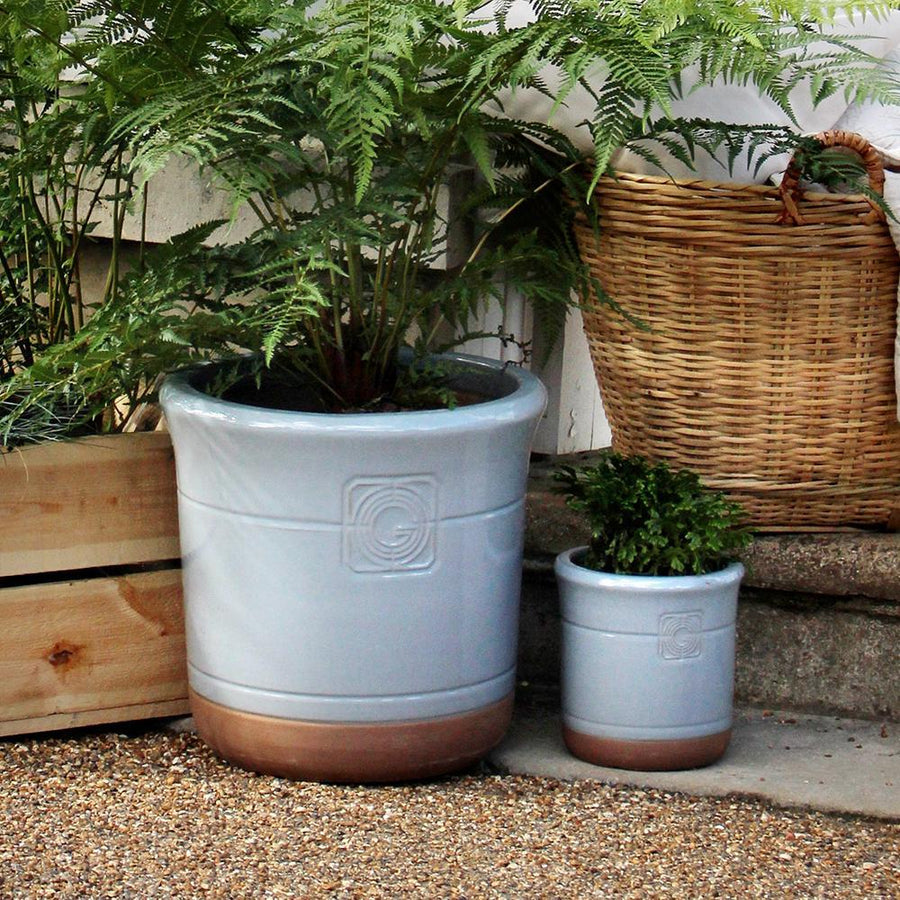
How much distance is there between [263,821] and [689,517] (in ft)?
2.17

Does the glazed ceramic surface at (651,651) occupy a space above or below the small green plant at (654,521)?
below

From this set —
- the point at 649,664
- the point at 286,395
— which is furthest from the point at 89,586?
the point at 649,664

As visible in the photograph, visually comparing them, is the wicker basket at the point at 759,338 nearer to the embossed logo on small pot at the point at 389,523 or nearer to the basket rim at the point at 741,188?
the basket rim at the point at 741,188

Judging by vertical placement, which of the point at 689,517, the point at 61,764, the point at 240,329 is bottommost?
the point at 61,764

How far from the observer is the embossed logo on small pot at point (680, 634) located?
1.83 meters

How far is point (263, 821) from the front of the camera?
1.74 metres

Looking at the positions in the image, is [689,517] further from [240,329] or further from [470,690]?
[240,329]

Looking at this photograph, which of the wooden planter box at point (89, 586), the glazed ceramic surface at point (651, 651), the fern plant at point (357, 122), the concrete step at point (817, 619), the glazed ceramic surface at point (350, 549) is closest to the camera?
the fern plant at point (357, 122)

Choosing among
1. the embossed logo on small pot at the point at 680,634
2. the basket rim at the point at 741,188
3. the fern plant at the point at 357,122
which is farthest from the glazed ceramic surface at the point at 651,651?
the basket rim at the point at 741,188

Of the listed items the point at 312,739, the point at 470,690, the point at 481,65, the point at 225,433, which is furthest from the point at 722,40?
the point at 312,739

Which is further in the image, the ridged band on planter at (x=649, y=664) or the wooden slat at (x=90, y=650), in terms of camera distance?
the wooden slat at (x=90, y=650)

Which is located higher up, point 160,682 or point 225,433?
point 225,433

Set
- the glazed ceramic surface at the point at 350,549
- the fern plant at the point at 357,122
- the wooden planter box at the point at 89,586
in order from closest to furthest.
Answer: the fern plant at the point at 357,122 < the glazed ceramic surface at the point at 350,549 < the wooden planter box at the point at 89,586

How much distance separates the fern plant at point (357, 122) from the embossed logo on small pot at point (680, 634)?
0.44 m
